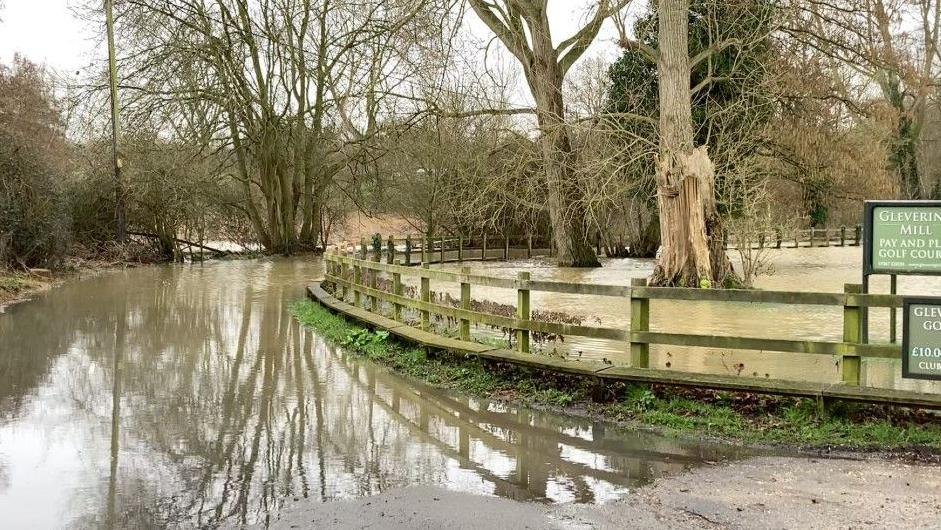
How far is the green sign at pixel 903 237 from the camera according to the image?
24.2 ft

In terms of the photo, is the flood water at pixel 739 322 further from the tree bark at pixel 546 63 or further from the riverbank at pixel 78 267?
the riverbank at pixel 78 267

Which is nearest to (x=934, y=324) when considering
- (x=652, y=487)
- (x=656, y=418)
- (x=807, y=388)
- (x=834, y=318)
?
(x=807, y=388)

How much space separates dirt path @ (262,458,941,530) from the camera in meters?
4.87

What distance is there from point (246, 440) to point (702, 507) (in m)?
3.66

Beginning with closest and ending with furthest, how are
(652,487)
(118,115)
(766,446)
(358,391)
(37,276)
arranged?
(652,487)
(766,446)
(358,391)
(37,276)
(118,115)

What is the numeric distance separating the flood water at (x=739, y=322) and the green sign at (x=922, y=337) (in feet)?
4.20

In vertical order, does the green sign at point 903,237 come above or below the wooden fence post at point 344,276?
above

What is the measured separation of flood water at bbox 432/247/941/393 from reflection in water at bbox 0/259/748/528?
7.66 ft

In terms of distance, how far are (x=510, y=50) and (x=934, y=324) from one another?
19.0 m

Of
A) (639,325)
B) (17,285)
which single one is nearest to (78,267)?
(17,285)

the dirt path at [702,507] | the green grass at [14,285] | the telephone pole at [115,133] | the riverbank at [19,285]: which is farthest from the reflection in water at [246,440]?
the telephone pole at [115,133]

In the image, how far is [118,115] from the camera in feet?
94.7

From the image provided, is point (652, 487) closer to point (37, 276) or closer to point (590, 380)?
point (590, 380)

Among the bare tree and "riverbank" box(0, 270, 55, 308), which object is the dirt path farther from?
the bare tree
